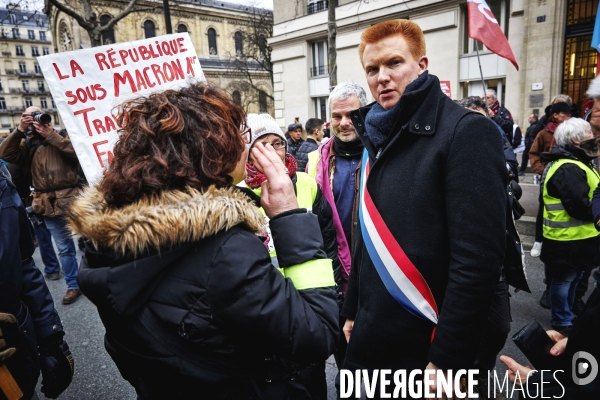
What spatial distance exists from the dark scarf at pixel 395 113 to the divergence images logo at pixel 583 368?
105 cm

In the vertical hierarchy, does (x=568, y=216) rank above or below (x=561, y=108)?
below

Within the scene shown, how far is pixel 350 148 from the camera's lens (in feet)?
8.92

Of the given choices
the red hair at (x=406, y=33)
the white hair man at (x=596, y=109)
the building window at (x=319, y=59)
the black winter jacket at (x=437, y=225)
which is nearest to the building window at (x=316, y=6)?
the building window at (x=319, y=59)

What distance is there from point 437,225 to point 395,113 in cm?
54

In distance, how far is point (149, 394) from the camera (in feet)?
4.29

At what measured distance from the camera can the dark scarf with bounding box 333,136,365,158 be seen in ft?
8.89

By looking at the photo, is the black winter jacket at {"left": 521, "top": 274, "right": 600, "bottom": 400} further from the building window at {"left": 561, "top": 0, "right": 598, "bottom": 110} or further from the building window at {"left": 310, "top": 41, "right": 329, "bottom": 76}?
the building window at {"left": 310, "top": 41, "right": 329, "bottom": 76}

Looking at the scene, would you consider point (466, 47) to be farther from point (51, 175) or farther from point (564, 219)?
point (51, 175)

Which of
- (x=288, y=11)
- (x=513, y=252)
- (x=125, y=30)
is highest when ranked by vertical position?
(x=125, y=30)

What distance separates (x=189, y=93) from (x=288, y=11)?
20.6 metres

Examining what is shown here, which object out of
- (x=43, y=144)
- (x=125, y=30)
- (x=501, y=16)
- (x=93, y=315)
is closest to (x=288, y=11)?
(x=501, y=16)

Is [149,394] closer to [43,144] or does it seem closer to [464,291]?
[464,291]

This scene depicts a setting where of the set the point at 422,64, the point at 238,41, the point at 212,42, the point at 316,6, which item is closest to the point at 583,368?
the point at 422,64

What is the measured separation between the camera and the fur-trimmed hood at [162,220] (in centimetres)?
109
